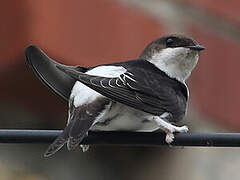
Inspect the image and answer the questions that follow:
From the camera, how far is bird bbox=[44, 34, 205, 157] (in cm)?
217

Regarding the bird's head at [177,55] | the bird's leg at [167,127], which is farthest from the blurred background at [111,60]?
the bird's leg at [167,127]

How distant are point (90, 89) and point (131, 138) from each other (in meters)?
0.34

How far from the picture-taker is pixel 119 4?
137 inches

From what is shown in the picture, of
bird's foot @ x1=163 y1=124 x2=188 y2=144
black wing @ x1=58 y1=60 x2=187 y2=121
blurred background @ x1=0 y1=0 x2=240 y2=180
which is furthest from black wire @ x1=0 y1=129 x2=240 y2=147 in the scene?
blurred background @ x1=0 y1=0 x2=240 y2=180

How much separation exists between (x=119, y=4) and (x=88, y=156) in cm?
57

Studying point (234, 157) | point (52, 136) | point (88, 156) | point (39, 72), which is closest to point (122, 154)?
point (88, 156)

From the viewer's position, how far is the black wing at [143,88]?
2.19m

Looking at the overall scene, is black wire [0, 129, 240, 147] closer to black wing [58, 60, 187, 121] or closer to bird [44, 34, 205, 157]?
bird [44, 34, 205, 157]

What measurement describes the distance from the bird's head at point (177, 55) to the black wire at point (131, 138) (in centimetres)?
51

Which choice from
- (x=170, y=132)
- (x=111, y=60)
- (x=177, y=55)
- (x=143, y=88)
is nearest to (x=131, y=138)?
(x=170, y=132)

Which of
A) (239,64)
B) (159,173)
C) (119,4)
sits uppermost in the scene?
(119,4)

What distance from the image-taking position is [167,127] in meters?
2.21

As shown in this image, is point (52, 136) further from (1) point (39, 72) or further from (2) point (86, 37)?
(2) point (86, 37)

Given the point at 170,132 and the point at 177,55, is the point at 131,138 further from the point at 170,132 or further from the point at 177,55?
the point at 177,55
